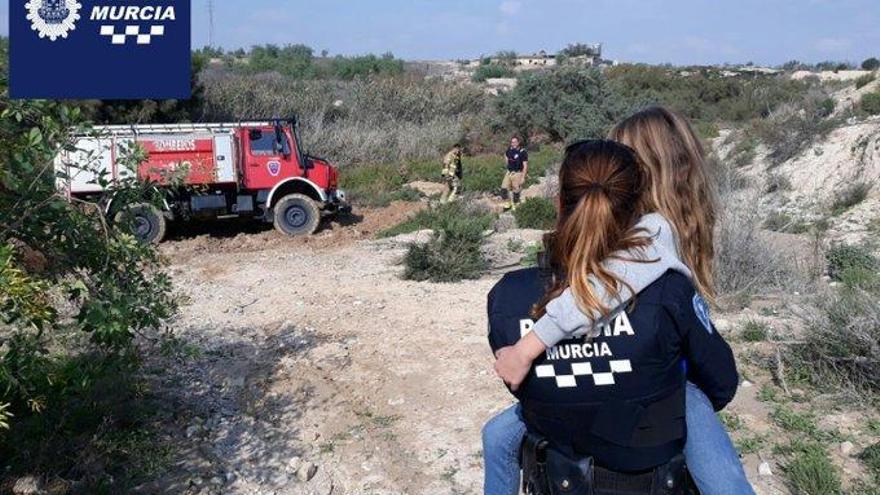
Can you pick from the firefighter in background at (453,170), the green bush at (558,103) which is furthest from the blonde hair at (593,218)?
the green bush at (558,103)

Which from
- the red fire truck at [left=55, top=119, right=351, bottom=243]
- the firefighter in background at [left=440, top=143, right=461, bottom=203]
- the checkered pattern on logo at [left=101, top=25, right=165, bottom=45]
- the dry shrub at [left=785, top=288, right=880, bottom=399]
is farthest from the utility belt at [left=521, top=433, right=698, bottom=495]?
the firefighter in background at [left=440, top=143, right=461, bottom=203]

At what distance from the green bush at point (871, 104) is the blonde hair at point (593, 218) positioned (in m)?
19.8

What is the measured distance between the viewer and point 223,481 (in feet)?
14.7

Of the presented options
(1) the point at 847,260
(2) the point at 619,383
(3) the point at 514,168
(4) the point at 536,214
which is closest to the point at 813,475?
(2) the point at 619,383

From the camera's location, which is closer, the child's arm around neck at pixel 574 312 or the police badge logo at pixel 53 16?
the child's arm around neck at pixel 574 312

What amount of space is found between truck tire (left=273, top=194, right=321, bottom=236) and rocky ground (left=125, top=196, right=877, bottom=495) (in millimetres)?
3576

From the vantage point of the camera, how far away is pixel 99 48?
15.8ft

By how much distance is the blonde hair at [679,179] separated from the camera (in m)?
2.15

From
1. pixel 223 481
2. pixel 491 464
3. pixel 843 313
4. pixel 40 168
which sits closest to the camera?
pixel 491 464

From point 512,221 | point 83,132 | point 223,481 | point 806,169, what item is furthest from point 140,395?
point 806,169

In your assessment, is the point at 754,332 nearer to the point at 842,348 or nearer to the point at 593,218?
the point at 842,348

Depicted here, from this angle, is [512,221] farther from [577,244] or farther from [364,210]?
[577,244]

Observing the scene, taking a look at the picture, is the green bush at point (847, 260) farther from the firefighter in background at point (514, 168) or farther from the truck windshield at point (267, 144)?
the truck windshield at point (267, 144)

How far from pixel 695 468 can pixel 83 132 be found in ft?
8.51
